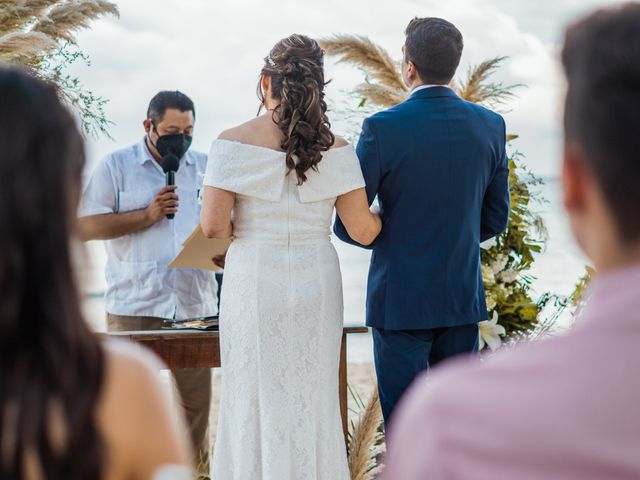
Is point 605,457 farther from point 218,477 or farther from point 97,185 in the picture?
point 97,185

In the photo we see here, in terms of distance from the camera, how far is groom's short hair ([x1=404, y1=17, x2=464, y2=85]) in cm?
368

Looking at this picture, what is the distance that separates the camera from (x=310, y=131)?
11.6 feet

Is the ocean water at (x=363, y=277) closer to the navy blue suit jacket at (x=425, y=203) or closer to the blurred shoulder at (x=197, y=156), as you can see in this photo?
the blurred shoulder at (x=197, y=156)

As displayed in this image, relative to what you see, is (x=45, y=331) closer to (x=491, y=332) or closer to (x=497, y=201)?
(x=497, y=201)

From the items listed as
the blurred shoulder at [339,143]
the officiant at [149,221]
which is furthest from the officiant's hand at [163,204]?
the blurred shoulder at [339,143]

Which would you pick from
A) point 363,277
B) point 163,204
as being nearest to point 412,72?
point 163,204

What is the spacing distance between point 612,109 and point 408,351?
2.81 m

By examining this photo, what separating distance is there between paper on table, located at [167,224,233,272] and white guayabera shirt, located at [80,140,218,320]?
1.78 ft

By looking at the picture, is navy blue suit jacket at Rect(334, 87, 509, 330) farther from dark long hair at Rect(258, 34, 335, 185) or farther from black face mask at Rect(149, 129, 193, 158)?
black face mask at Rect(149, 129, 193, 158)

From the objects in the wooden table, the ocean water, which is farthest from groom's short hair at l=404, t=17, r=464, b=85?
the ocean water

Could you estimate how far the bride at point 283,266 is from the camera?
→ 11.6ft

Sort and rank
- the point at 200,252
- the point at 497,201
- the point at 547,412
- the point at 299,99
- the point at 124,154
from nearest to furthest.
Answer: the point at 547,412
the point at 299,99
the point at 497,201
the point at 200,252
the point at 124,154

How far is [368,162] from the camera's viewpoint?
3695mm

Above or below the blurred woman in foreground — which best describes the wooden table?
below
